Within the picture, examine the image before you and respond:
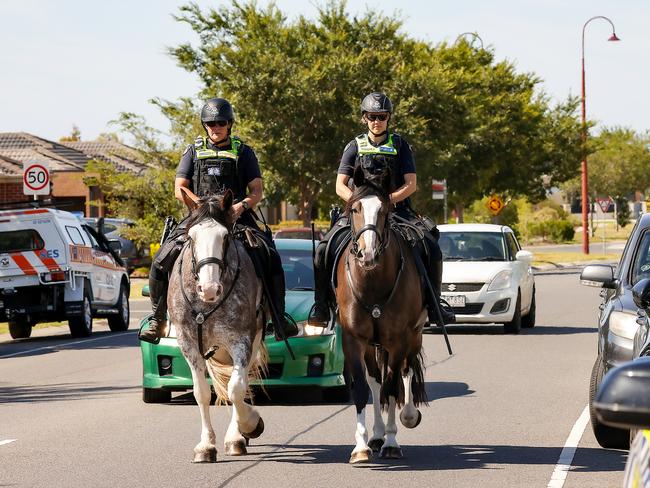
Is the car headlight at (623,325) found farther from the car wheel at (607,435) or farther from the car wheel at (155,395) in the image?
the car wheel at (155,395)

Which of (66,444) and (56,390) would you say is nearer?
(66,444)

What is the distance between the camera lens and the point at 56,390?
49.6 feet

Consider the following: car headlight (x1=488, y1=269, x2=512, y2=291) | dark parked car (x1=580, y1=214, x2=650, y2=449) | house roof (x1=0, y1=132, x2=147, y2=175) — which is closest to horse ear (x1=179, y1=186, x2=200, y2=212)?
dark parked car (x1=580, y1=214, x2=650, y2=449)

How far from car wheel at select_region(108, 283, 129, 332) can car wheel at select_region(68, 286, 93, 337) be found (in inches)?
64.5

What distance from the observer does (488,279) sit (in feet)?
71.5

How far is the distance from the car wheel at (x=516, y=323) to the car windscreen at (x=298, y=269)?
25.8 feet

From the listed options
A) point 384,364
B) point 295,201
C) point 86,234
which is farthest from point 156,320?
point 295,201

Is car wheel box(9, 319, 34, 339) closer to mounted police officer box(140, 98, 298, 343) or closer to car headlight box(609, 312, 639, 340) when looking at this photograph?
mounted police officer box(140, 98, 298, 343)

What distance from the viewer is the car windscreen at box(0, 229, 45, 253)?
23.0 m

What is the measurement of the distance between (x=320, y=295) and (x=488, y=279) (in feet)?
37.1

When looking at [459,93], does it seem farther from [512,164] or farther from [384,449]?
[384,449]

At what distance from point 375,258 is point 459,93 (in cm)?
4707

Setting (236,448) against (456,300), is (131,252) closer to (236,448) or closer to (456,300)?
(456,300)

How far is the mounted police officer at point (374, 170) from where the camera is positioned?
33.8 feet
